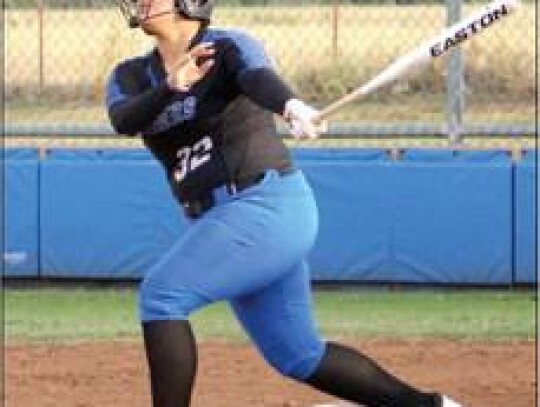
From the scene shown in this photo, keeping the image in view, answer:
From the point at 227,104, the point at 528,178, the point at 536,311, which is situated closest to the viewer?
the point at 227,104

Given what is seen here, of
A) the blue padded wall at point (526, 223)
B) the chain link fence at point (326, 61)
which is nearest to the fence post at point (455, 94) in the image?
the chain link fence at point (326, 61)

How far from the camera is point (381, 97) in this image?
1166cm

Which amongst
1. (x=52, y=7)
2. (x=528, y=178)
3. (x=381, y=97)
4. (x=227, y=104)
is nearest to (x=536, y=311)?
(x=528, y=178)

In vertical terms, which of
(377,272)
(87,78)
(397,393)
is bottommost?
(377,272)

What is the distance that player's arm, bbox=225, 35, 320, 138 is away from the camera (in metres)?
4.73

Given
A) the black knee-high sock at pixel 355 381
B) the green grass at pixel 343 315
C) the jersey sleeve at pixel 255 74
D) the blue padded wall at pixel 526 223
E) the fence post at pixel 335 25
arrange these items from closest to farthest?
the jersey sleeve at pixel 255 74, the black knee-high sock at pixel 355 381, the green grass at pixel 343 315, the blue padded wall at pixel 526 223, the fence post at pixel 335 25

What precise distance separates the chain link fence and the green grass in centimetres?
126

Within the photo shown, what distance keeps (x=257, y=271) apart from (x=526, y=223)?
549cm

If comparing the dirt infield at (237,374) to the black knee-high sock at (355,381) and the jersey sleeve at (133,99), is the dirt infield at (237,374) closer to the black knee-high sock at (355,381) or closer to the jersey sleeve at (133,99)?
the black knee-high sock at (355,381)

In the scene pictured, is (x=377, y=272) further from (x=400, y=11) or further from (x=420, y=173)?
(x=400, y=11)

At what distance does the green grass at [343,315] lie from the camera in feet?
29.4

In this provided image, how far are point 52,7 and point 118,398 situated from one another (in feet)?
16.5

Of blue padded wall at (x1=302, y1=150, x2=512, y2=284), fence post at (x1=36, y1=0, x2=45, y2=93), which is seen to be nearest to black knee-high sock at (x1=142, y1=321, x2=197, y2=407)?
blue padded wall at (x1=302, y1=150, x2=512, y2=284)

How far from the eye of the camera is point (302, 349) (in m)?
5.28
